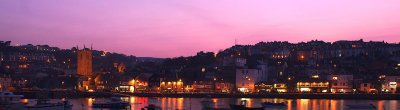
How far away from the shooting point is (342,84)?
76.8m

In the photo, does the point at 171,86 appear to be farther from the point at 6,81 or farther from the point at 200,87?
the point at 6,81

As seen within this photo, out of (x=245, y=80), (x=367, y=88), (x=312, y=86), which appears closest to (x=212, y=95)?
(x=245, y=80)

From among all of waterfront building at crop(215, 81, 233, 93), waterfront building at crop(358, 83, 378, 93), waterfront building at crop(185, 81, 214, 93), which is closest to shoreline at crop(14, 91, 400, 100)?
waterfront building at crop(215, 81, 233, 93)

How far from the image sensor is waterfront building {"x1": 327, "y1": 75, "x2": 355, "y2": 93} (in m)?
76.4

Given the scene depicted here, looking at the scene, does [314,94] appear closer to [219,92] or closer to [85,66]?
[219,92]

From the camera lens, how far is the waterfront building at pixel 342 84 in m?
76.4

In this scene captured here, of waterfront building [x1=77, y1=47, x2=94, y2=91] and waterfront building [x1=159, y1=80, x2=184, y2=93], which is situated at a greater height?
waterfront building [x1=77, y1=47, x2=94, y2=91]

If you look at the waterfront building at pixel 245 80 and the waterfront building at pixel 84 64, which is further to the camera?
the waterfront building at pixel 84 64

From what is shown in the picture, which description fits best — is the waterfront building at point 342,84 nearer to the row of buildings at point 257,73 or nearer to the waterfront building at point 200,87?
the row of buildings at point 257,73

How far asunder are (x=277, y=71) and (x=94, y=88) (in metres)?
28.1

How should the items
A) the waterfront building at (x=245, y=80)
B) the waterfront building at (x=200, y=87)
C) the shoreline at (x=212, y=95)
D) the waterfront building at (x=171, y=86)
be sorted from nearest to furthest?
the shoreline at (x=212, y=95) → the waterfront building at (x=245, y=80) → the waterfront building at (x=200, y=87) → the waterfront building at (x=171, y=86)

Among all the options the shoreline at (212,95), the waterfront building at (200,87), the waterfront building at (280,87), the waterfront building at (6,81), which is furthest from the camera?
the waterfront building at (6,81)

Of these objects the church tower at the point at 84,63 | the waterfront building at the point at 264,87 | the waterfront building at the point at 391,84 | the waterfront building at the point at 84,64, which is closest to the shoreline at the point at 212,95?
the waterfront building at the point at 264,87

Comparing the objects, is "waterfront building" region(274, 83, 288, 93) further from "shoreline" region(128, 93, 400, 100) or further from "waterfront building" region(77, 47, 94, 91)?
"waterfront building" region(77, 47, 94, 91)
